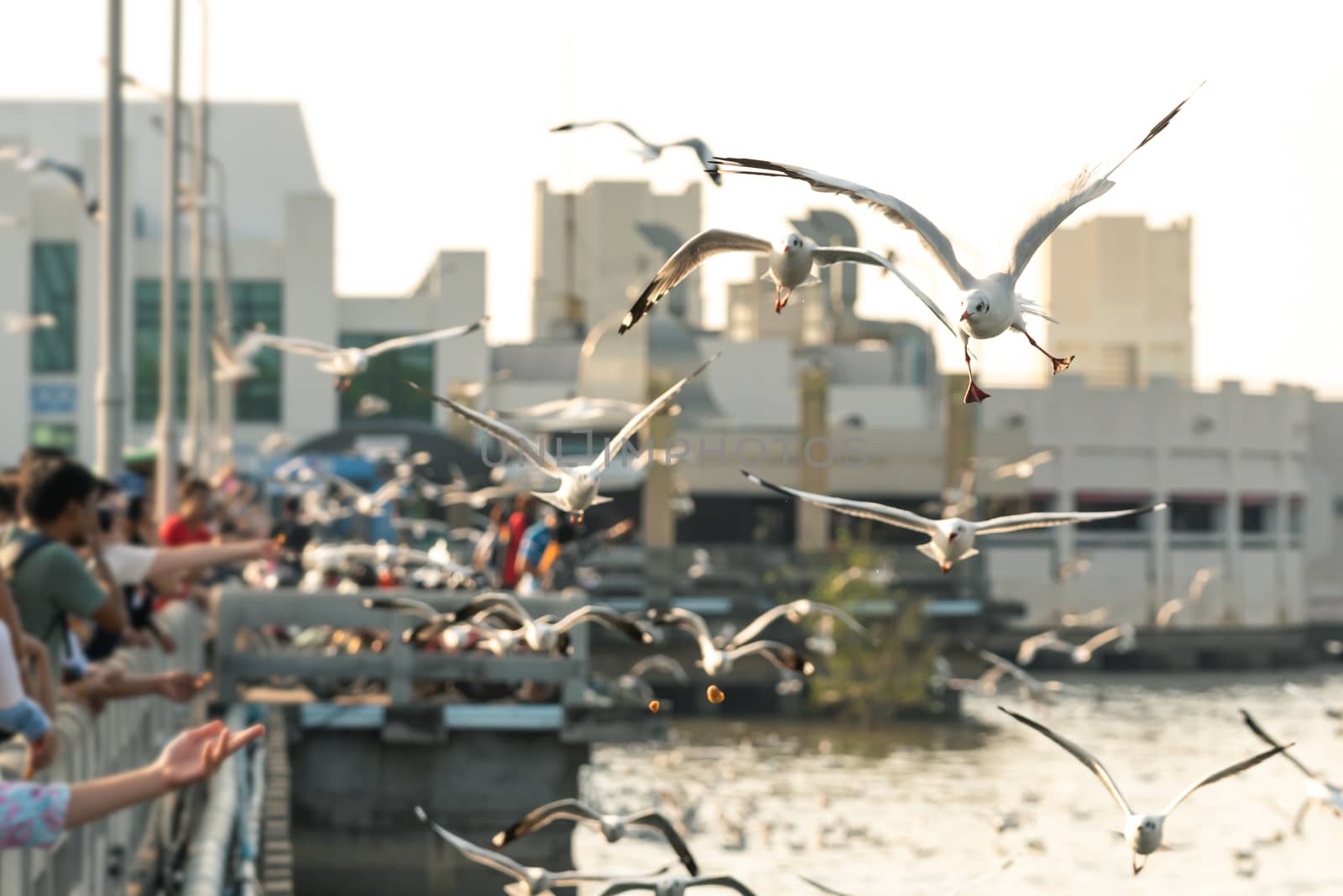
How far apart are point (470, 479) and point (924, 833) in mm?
18434

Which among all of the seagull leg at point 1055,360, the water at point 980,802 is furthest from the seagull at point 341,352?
the water at point 980,802

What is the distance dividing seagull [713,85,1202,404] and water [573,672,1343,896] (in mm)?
12679

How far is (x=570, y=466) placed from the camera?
7.09m

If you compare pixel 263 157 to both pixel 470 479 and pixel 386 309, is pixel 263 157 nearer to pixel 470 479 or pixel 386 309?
pixel 386 309

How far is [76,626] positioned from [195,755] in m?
5.84

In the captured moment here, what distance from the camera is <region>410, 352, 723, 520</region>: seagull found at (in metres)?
6.33

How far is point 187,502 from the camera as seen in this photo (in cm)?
1670

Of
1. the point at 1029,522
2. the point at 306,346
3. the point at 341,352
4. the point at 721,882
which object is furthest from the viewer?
the point at 341,352

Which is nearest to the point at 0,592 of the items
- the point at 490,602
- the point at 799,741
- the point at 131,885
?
the point at 490,602

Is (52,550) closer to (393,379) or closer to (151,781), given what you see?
→ (151,781)

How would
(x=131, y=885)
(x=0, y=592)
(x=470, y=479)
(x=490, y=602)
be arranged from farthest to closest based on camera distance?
1. (x=470, y=479)
2. (x=131, y=885)
3. (x=490, y=602)
4. (x=0, y=592)

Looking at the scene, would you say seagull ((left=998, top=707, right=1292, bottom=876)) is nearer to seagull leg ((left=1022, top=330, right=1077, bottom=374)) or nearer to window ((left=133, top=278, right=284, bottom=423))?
seagull leg ((left=1022, top=330, right=1077, bottom=374))

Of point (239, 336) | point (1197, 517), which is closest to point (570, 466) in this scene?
point (239, 336)

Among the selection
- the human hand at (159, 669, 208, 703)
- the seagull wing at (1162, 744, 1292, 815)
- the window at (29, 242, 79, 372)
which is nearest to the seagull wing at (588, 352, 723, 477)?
the seagull wing at (1162, 744, 1292, 815)
